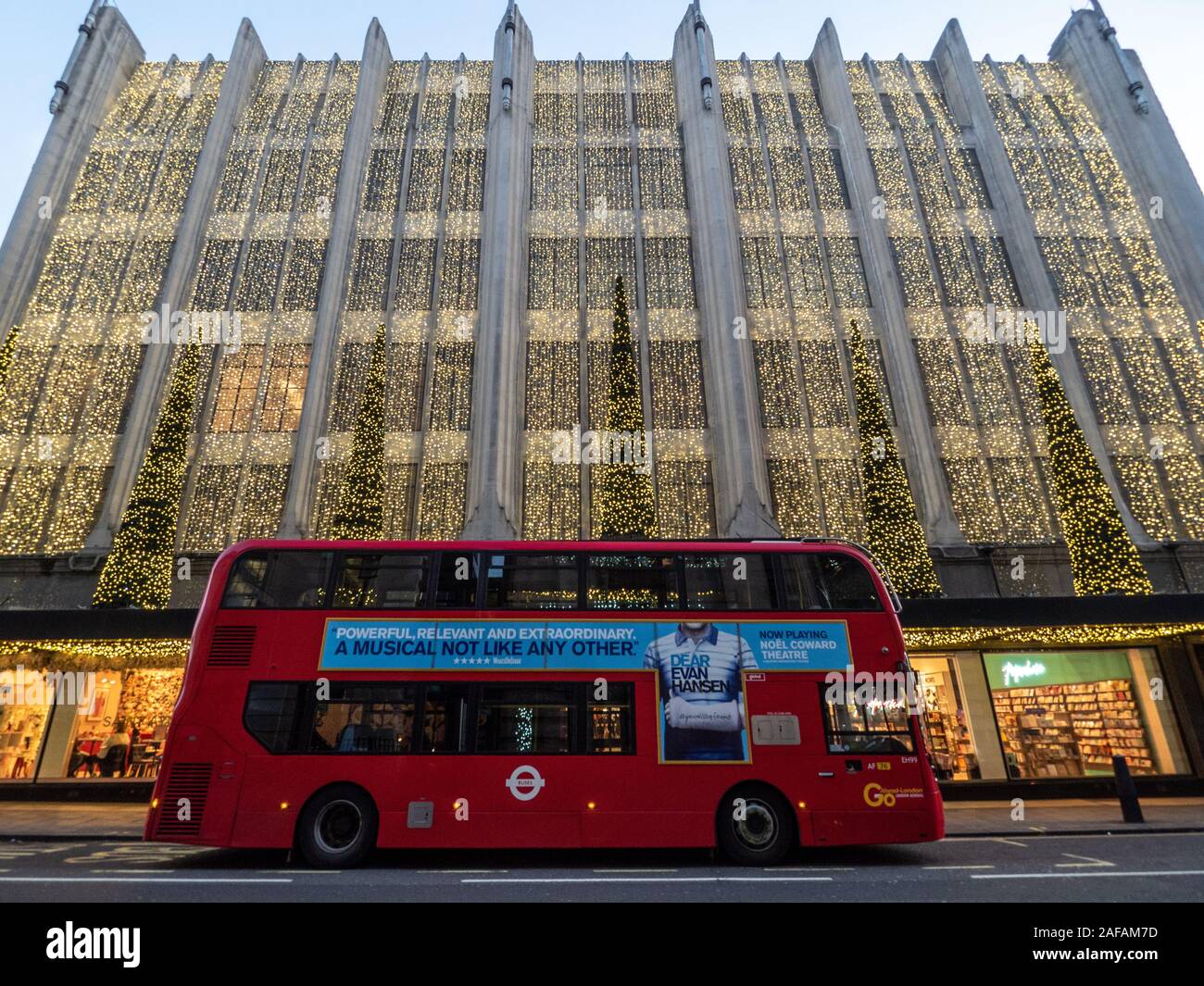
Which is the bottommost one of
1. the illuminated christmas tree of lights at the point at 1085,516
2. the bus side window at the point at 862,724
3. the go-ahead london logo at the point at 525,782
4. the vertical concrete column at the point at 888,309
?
the go-ahead london logo at the point at 525,782

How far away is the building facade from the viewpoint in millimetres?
17047

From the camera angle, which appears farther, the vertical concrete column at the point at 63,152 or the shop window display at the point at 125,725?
the vertical concrete column at the point at 63,152

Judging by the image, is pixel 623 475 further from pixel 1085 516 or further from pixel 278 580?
pixel 1085 516

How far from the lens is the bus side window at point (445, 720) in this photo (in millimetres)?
7836

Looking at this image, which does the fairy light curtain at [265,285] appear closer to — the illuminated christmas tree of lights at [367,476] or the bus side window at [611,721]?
the illuminated christmas tree of lights at [367,476]

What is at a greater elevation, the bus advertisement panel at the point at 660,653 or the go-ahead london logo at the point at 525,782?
the bus advertisement panel at the point at 660,653

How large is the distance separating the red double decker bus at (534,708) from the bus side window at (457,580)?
26 mm

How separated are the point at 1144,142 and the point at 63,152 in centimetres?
4054

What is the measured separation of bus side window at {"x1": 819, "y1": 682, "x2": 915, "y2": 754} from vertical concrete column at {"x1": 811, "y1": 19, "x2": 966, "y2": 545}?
464 inches

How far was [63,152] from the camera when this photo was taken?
22.2m

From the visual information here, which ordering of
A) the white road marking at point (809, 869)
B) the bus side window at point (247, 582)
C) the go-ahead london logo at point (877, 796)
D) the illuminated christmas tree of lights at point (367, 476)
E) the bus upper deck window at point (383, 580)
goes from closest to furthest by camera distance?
the white road marking at point (809, 869), the go-ahead london logo at point (877, 796), the bus side window at point (247, 582), the bus upper deck window at point (383, 580), the illuminated christmas tree of lights at point (367, 476)

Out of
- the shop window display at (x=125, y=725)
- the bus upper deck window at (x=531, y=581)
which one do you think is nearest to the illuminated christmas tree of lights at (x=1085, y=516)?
the bus upper deck window at (x=531, y=581)

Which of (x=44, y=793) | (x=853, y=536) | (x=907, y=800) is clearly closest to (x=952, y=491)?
(x=853, y=536)

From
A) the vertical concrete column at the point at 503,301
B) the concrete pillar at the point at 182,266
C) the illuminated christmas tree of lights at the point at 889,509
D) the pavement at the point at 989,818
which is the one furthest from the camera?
the vertical concrete column at the point at 503,301
